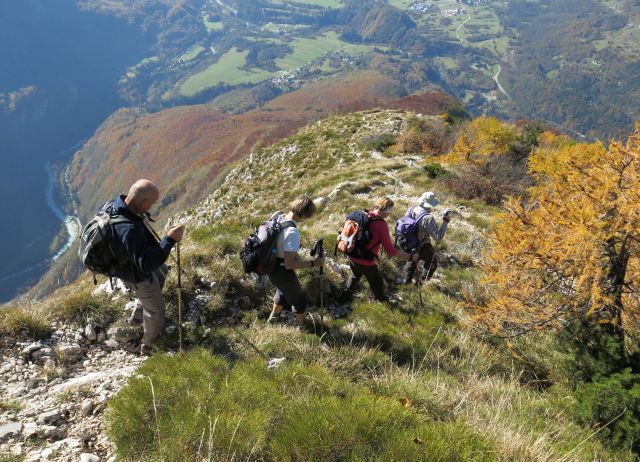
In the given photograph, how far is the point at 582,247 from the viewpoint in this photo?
4.42m

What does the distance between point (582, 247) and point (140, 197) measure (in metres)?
5.33

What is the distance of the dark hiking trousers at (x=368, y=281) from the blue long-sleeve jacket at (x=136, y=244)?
3.57 meters

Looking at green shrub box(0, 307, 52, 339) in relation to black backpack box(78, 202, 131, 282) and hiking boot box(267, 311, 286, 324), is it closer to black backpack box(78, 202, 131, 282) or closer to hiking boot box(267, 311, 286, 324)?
black backpack box(78, 202, 131, 282)

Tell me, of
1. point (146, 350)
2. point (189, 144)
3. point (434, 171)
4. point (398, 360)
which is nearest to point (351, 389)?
point (398, 360)

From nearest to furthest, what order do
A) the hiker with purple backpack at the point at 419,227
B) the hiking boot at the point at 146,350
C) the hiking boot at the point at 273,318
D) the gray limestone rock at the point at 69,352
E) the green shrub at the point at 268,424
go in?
the green shrub at the point at 268,424 < the gray limestone rock at the point at 69,352 < the hiking boot at the point at 146,350 < the hiking boot at the point at 273,318 < the hiker with purple backpack at the point at 419,227

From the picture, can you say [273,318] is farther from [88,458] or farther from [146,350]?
[88,458]

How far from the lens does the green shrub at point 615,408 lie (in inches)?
155

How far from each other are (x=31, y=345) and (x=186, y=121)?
625ft

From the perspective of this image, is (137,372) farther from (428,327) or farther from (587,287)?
(587,287)

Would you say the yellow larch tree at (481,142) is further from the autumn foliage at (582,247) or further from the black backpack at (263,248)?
the black backpack at (263,248)

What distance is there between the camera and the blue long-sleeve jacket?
377 cm

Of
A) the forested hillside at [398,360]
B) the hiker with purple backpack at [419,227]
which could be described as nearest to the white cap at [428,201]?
the hiker with purple backpack at [419,227]

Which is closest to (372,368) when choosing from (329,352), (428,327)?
(329,352)

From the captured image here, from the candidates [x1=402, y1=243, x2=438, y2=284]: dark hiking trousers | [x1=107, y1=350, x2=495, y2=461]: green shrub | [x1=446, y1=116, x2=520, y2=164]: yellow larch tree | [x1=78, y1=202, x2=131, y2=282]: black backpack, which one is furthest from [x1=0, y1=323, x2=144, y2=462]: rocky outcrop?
[x1=446, y1=116, x2=520, y2=164]: yellow larch tree
